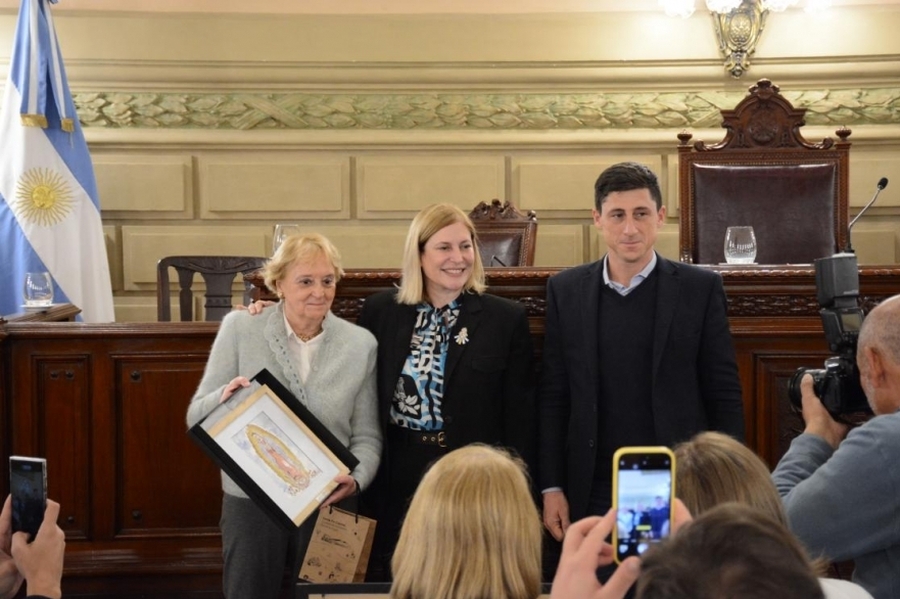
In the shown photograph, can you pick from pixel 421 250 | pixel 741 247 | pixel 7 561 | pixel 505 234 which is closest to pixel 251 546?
pixel 421 250

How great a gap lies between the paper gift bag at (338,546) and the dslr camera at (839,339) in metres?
1.13

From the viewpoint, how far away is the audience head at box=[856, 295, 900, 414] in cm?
189

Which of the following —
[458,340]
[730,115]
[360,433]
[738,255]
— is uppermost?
[730,115]

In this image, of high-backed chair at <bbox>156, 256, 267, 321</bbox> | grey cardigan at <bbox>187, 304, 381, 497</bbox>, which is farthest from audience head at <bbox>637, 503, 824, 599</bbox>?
high-backed chair at <bbox>156, 256, 267, 321</bbox>

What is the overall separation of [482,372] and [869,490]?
48.3 inches

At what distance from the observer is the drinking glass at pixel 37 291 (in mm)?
4508

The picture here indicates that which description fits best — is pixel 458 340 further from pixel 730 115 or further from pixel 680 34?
pixel 680 34

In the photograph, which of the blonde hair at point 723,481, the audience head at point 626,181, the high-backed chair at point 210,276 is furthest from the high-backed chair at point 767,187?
the blonde hair at point 723,481

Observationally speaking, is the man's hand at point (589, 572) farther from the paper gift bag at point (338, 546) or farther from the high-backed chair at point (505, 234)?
the high-backed chair at point (505, 234)

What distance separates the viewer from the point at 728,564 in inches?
39.8

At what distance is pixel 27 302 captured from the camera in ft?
14.8

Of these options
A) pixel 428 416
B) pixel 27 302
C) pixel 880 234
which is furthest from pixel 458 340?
pixel 880 234

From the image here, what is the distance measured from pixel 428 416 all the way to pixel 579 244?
3.91m

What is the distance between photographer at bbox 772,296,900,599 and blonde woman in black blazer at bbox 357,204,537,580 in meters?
1.06
